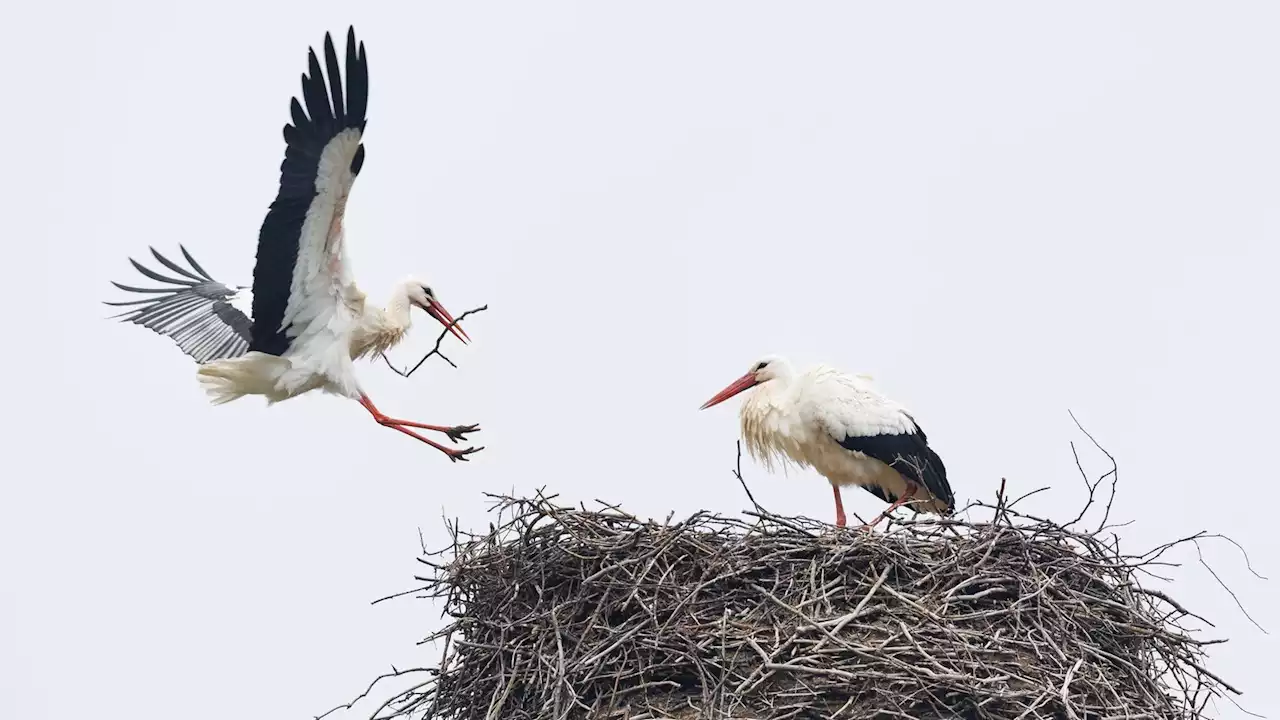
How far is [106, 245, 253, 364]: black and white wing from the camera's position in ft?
28.7

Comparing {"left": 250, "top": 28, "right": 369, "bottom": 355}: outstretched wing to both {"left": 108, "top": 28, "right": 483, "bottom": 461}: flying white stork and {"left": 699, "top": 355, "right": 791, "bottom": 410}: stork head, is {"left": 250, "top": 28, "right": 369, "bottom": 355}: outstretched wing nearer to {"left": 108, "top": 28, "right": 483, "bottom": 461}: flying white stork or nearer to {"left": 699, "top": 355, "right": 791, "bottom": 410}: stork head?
{"left": 108, "top": 28, "right": 483, "bottom": 461}: flying white stork

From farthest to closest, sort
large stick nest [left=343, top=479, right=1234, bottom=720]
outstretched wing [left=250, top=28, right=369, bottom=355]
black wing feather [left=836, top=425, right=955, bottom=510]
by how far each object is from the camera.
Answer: black wing feather [left=836, top=425, right=955, bottom=510]
outstretched wing [left=250, top=28, right=369, bottom=355]
large stick nest [left=343, top=479, right=1234, bottom=720]

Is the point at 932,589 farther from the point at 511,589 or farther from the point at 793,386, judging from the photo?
the point at 793,386

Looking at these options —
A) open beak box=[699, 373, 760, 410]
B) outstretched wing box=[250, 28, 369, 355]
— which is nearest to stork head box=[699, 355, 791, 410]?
open beak box=[699, 373, 760, 410]

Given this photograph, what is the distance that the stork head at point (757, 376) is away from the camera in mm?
8312

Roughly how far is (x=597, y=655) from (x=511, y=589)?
552 mm

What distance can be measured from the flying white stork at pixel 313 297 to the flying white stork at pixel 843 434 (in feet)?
4.66

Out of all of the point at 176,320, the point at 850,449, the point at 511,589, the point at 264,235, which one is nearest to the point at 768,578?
the point at 511,589

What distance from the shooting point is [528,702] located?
247 inches

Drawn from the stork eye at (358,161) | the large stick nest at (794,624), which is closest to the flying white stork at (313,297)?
the stork eye at (358,161)

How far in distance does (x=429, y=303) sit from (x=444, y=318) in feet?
0.41

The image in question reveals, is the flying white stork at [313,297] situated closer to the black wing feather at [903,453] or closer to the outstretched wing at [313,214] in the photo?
the outstretched wing at [313,214]

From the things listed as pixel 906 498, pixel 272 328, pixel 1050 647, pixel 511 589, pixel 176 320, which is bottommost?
pixel 1050 647

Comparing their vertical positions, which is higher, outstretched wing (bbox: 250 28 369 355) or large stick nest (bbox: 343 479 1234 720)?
outstretched wing (bbox: 250 28 369 355)
